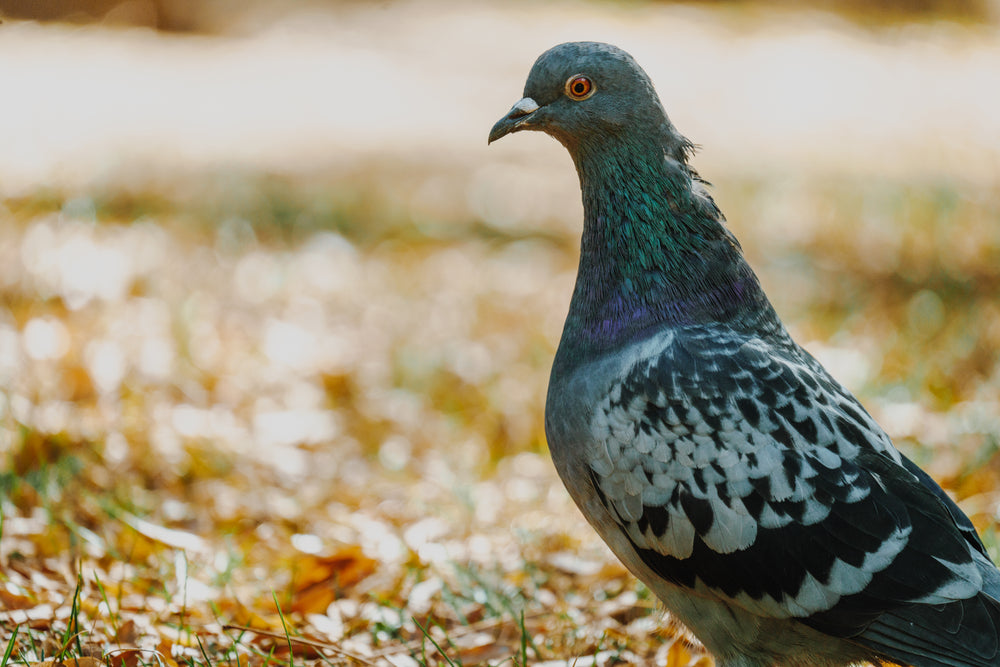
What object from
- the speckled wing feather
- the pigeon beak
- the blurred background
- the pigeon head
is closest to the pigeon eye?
the pigeon head

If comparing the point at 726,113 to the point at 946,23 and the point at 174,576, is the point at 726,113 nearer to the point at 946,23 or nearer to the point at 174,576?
the point at 946,23

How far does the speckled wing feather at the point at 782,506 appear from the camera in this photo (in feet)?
8.29

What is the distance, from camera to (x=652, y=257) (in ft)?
9.71

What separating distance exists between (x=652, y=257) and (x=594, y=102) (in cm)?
52

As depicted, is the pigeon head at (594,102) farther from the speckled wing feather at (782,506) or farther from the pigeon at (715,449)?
the speckled wing feather at (782,506)

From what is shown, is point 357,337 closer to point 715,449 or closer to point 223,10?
point 715,449

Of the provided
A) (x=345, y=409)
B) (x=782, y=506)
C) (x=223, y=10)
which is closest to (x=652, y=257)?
(x=782, y=506)

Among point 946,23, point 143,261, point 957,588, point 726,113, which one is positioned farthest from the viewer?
point 946,23

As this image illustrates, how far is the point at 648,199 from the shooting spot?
9.77 ft

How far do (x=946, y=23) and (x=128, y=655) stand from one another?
22.3m

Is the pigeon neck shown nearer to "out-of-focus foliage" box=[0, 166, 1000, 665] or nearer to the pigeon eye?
the pigeon eye

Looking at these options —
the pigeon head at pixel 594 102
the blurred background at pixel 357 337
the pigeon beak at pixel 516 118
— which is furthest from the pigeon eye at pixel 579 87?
the blurred background at pixel 357 337

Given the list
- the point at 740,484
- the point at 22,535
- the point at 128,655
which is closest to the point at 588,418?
the point at 740,484

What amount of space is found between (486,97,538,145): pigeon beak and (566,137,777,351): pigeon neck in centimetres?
25
